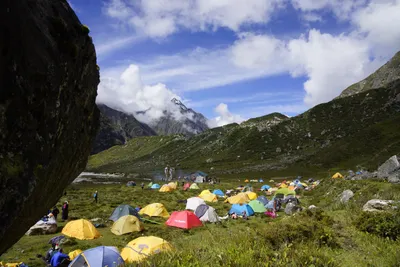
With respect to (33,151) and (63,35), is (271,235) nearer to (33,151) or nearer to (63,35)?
(33,151)

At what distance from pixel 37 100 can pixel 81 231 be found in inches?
713

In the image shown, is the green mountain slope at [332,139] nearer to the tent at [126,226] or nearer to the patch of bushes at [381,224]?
the tent at [126,226]

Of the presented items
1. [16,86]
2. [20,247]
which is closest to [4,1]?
[16,86]

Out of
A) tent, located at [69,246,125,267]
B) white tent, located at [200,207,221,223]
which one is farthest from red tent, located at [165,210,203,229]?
tent, located at [69,246,125,267]

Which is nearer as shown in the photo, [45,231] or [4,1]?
[4,1]

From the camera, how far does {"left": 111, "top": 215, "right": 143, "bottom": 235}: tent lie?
2203cm

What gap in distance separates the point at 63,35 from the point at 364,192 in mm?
23534

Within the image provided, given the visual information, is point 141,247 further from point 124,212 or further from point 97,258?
point 124,212

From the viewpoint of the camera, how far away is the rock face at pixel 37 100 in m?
4.45

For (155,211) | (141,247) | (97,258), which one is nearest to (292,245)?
(141,247)

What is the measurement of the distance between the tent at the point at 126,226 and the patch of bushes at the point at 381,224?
16.5 meters

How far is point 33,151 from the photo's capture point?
507 centimetres

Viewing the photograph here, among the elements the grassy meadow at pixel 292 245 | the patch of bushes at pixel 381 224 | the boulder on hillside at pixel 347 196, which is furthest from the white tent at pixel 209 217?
the patch of bushes at pixel 381 224

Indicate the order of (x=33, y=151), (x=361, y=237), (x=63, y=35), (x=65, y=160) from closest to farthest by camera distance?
(x=33, y=151) → (x=63, y=35) → (x=65, y=160) → (x=361, y=237)
